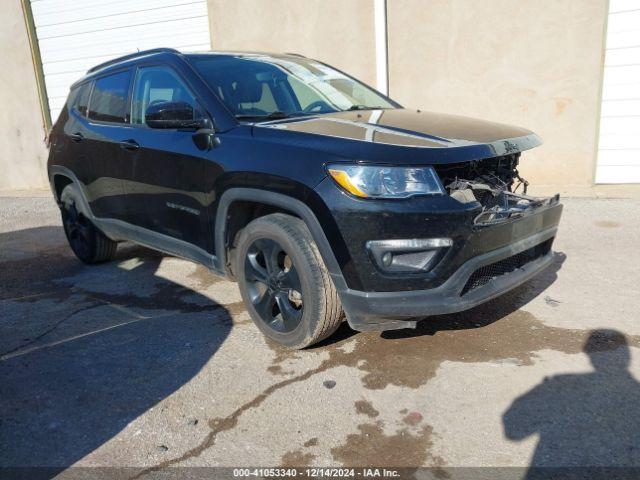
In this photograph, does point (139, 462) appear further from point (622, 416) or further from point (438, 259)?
point (622, 416)

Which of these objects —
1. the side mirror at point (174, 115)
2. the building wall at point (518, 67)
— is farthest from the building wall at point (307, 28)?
the side mirror at point (174, 115)

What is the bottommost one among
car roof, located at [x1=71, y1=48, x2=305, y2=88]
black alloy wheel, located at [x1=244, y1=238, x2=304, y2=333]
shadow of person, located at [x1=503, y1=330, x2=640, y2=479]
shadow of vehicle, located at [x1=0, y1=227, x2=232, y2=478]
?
shadow of vehicle, located at [x1=0, y1=227, x2=232, y2=478]

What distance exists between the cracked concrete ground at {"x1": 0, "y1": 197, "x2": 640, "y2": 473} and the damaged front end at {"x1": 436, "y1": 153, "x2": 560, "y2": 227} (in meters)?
0.81

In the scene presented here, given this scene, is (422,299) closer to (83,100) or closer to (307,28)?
(83,100)

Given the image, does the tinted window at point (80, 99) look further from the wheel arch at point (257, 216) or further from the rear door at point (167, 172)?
the wheel arch at point (257, 216)

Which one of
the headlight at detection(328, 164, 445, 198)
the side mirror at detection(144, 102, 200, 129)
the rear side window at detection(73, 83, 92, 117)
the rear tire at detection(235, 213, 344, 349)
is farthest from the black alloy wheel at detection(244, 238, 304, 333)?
the rear side window at detection(73, 83, 92, 117)

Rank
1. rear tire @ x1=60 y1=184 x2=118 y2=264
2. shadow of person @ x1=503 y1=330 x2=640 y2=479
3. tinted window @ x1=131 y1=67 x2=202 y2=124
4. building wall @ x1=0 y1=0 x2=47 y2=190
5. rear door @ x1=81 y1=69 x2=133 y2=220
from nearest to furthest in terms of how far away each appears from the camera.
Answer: shadow of person @ x1=503 y1=330 x2=640 y2=479 < tinted window @ x1=131 y1=67 x2=202 y2=124 < rear door @ x1=81 y1=69 x2=133 y2=220 < rear tire @ x1=60 y1=184 x2=118 y2=264 < building wall @ x1=0 y1=0 x2=47 y2=190

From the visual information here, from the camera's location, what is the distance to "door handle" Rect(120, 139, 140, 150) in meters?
4.13

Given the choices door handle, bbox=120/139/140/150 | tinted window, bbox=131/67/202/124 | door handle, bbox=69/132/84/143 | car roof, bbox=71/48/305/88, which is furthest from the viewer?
door handle, bbox=69/132/84/143

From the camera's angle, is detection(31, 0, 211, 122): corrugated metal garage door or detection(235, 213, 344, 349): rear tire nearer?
detection(235, 213, 344, 349): rear tire

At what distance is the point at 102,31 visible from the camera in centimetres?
1029

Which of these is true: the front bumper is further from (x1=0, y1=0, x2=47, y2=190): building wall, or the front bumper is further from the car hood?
(x1=0, y1=0, x2=47, y2=190): building wall

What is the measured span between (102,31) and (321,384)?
9372mm

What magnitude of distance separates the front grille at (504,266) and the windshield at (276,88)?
151 centimetres
